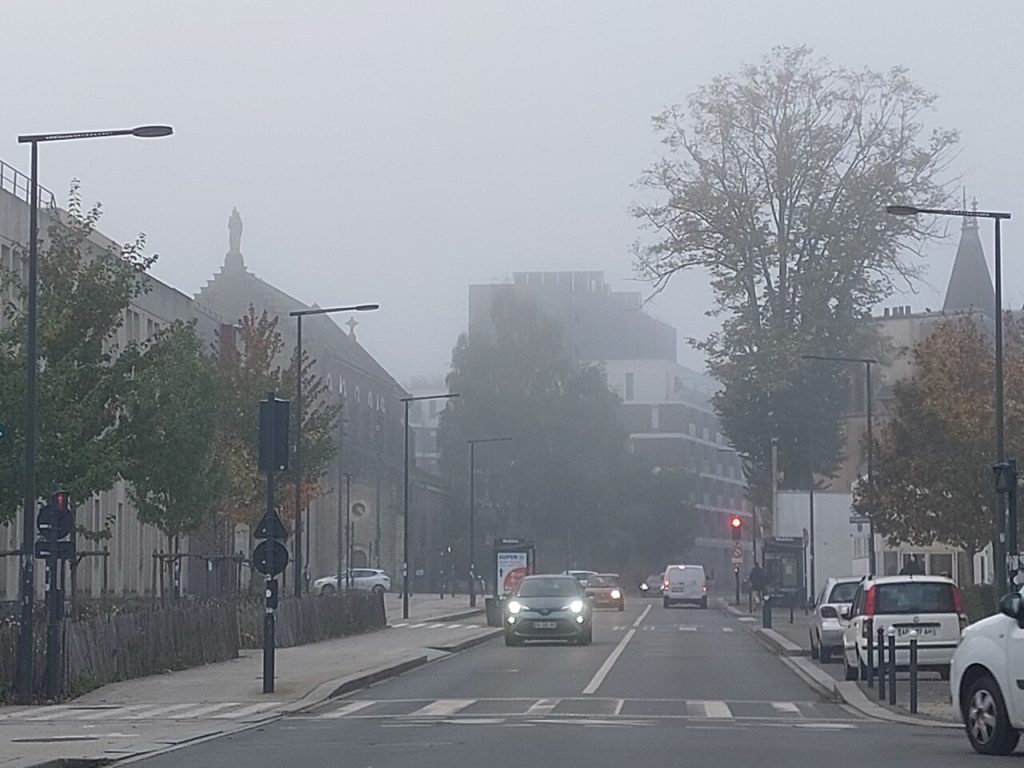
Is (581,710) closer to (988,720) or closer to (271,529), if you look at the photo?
(271,529)

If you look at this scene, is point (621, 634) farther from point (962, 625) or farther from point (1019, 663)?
point (1019, 663)

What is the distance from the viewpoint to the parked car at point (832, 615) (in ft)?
111

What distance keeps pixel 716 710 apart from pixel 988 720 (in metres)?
6.95

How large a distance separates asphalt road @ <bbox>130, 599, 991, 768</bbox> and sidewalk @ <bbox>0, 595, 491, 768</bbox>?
1.63 feet

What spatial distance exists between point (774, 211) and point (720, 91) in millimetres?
4729

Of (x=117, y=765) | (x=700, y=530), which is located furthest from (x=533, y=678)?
(x=700, y=530)

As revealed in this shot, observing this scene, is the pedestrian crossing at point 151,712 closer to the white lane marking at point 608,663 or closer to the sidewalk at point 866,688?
the white lane marking at point 608,663

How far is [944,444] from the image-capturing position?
160 feet

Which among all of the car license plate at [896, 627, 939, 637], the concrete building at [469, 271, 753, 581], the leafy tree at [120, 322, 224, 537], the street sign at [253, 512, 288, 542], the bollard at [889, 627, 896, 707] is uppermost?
the concrete building at [469, 271, 753, 581]

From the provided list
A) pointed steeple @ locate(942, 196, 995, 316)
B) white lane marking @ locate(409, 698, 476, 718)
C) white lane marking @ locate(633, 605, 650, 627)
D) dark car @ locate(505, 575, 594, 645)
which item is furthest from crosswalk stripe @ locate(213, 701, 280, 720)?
pointed steeple @ locate(942, 196, 995, 316)

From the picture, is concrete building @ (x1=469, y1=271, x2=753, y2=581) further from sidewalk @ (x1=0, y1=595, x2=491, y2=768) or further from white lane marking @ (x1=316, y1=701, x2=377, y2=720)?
white lane marking @ (x1=316, y1=701, x2=377, y2=720)

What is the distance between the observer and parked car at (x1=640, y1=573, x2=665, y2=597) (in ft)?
363

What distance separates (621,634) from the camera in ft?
161

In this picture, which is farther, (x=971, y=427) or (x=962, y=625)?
(x=971, y=427)
